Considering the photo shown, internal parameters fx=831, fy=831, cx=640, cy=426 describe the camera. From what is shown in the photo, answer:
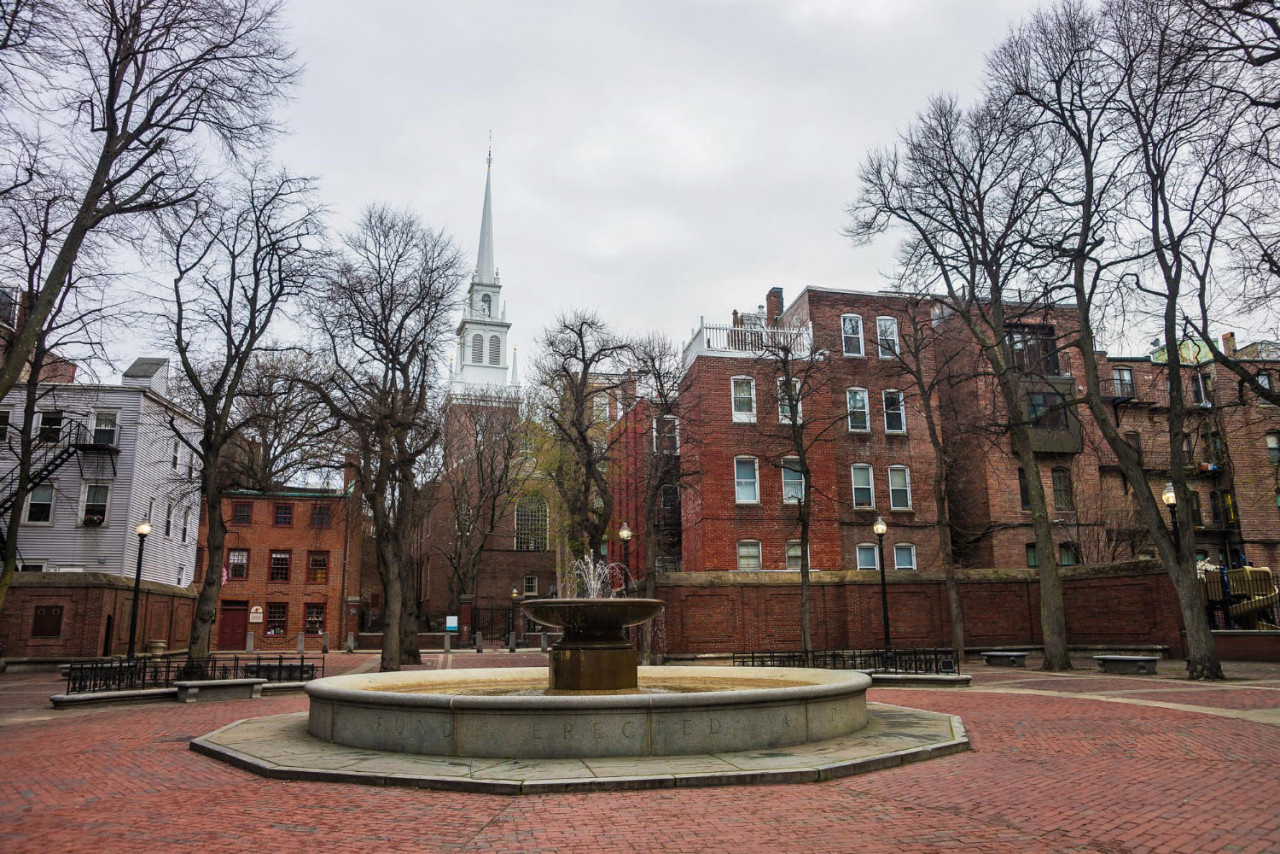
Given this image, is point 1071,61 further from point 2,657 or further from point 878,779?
point 2,657

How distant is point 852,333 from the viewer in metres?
37.4

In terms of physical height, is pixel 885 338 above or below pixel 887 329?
below

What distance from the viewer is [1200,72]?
44.8ft

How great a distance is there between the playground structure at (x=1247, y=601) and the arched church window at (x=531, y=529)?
39.8 m

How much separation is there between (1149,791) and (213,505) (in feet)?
76.6

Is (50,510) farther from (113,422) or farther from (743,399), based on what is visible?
(743,399)

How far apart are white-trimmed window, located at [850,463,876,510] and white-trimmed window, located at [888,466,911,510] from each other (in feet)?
2.57

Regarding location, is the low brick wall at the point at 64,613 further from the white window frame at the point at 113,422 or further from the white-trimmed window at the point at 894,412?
the white-trimmed window at the point at 894,412

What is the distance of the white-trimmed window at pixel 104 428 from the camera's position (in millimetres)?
37781

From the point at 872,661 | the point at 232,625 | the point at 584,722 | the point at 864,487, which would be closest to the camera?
the point at 584,722

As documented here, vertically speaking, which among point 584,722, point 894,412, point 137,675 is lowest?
point 137,675

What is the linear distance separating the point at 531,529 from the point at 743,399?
28410 millimetres

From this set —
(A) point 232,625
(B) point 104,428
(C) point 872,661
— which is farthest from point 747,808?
(A) point 232,625

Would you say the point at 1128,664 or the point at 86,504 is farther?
the point at 86,504
